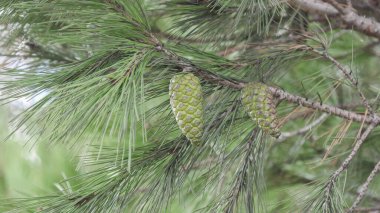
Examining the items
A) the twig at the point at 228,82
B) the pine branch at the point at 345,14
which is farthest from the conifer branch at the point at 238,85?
the pine branch at the point at 345,14

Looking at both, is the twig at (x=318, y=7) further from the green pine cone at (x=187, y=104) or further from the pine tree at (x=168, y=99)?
the green pine cone at (x=187, y=104)

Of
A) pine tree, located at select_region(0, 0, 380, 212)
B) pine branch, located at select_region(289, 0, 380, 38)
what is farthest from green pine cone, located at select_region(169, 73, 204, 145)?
pine branch, located at select_region(289, 0, 380, 38)

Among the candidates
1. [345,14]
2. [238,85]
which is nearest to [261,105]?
[238,85]

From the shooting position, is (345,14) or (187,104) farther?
(345,14)

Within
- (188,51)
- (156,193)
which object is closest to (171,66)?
(188,51)

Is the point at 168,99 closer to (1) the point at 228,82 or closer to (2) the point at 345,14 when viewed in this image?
(1) the point at 228,82

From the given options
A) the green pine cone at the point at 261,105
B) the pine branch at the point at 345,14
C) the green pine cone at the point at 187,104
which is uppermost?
the green pine cone at the point at 187,104

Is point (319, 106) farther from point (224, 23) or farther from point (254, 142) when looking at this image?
point (224, 23)
